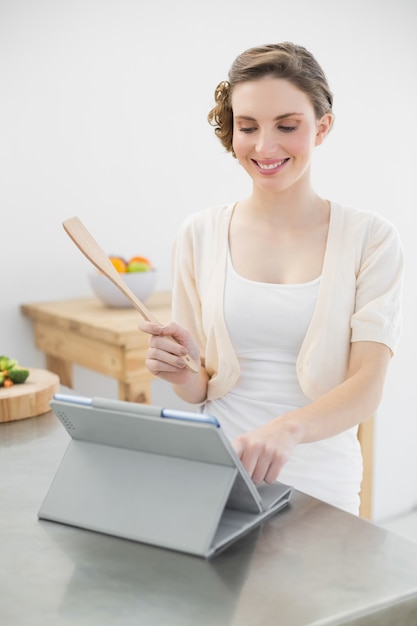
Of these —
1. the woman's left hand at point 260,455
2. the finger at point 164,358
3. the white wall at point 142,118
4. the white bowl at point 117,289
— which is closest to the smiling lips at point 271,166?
the finger at point 164,358

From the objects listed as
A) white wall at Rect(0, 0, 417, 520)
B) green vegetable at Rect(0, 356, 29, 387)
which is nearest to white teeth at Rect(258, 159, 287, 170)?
green vegetable at Rect(0, 356, 29, 387)

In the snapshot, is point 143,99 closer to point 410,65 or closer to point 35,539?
point 410,65

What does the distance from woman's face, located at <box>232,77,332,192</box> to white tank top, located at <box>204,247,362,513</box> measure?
21 centimetres

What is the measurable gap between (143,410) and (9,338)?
6.47 ft

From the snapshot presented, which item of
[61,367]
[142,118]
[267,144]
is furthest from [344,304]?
[142,118]

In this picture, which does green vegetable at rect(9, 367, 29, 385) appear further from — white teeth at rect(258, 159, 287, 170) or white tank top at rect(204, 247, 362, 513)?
white teeth at rect(258, 159, 287, 170)

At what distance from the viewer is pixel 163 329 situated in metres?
1.36

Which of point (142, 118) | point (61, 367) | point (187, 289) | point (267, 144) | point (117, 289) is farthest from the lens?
point (142, 118)

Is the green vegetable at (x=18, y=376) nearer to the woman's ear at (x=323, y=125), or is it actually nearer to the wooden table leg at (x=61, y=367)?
the woman's ear at (x=323, y=125)

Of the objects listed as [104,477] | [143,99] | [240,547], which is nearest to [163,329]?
[104,477]

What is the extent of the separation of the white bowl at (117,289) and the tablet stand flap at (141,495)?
1689mm

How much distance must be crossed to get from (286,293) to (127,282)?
1273mm

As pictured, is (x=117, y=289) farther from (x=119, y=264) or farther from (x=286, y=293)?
(x=286, y=293)

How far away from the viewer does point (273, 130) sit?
4.83ft
